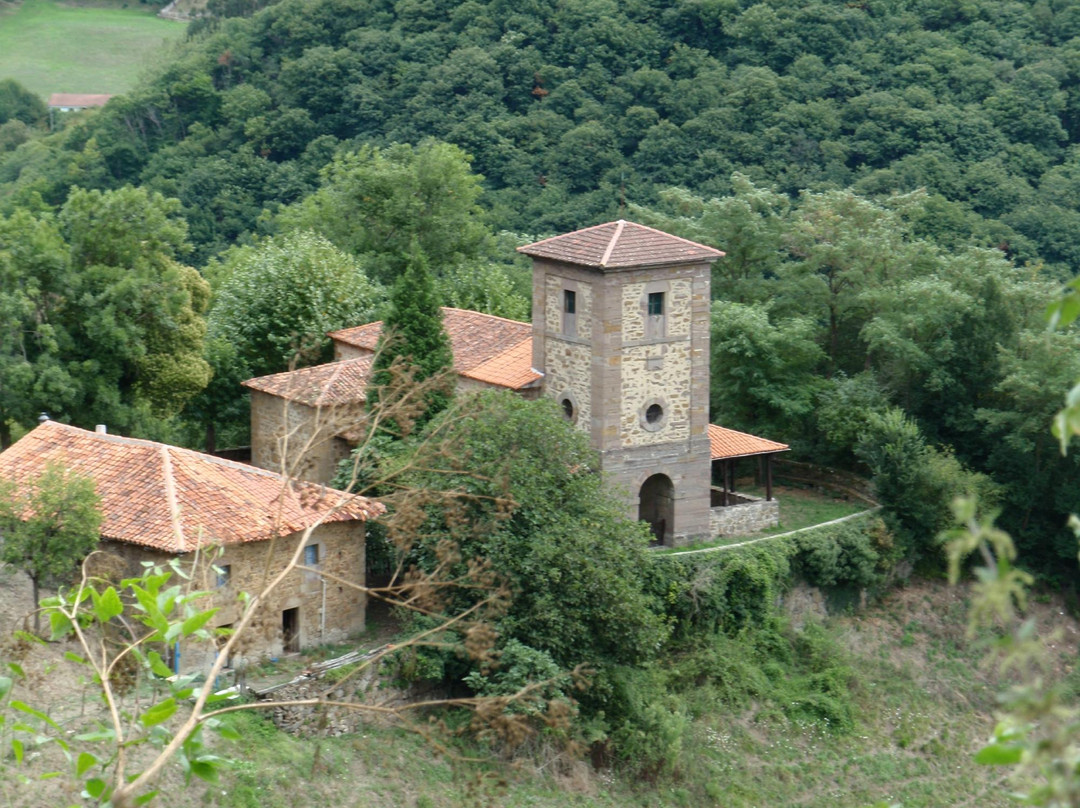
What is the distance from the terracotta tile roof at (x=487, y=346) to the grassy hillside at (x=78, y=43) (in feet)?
175

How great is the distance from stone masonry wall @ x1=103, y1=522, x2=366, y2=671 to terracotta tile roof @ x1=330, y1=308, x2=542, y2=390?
544cm

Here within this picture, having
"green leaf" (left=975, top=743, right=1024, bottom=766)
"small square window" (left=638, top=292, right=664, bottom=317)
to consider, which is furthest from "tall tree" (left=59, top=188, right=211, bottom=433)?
"green leaf" (left=975, top=743, right=1024, bottom=766)

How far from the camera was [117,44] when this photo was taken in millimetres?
94562

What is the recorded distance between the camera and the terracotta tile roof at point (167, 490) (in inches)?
1070

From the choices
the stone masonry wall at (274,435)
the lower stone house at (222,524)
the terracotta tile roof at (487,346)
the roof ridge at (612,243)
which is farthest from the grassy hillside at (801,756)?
the roof ridge at (612,243)

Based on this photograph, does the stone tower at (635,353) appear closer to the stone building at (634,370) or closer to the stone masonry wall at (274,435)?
the stone building at (634,370)

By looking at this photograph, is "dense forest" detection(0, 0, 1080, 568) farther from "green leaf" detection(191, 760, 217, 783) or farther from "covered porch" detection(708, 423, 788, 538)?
"green leaf" detection(191, 760, 217, 783)

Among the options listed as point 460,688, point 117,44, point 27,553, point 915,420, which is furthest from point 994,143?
point 117,44

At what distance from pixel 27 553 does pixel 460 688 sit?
847 centimetres

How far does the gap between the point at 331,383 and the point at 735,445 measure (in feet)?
30.1

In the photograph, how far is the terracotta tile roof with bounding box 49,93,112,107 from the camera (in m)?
84.1

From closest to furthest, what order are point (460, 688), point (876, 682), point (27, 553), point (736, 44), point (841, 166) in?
point (27, 553), point (460, 688), point (876, 682), point (841, 166), point (736, 44)

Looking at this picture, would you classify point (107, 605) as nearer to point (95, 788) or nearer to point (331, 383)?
point (95, 788)

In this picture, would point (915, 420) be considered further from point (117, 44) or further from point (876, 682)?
point (117, 44)
